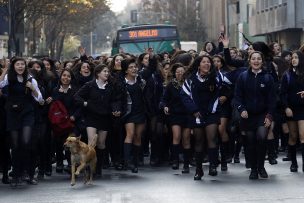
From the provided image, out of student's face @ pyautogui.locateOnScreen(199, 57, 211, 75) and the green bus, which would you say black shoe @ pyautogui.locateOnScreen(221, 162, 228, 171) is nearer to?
student's face @ pyautogui.locateOnScreen(199, 57, 211, 75)

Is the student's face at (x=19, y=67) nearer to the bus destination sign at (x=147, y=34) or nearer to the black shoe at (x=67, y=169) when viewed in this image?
the black shoe at (x=67, y=169)

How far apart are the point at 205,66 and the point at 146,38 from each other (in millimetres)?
23248

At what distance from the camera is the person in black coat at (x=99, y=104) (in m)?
14.7

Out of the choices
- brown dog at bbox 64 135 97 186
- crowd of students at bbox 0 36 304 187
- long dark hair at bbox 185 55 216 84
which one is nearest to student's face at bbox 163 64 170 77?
crowd of students at bbox 0 36 304 187

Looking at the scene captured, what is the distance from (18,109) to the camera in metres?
13.9

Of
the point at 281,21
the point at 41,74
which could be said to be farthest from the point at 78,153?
the point at 281,21

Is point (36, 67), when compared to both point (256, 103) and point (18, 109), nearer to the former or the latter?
point (18, 109)

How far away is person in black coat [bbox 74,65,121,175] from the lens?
48.3ft

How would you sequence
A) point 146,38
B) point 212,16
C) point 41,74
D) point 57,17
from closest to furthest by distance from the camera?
point 41,74 → point 146,38 → point 57,17 → point 212,16

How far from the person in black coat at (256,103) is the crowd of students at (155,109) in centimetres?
1

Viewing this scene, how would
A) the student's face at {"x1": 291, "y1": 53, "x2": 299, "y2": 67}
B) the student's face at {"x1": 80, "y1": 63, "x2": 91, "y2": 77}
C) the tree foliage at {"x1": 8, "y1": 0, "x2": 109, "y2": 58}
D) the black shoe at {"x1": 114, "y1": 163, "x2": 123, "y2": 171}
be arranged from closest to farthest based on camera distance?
the student's face at {"x1": 291, "y1": 53, "x2": 299, "y2": 67} → the black shoe at {"x1": 114, "y1": 163, "x2": 123, "y2": 171} → the student's face at {"x1": 80, "y1": 63, "x2": 91, "y2": 77} → the tree foliage at {"x1": 8, "y1": 0, "x2": 109, "y2": 58}

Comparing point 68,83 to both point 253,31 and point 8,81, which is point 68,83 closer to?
point 8,81

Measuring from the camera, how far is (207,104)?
1400cm

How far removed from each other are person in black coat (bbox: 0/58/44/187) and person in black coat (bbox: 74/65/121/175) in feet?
3.46
